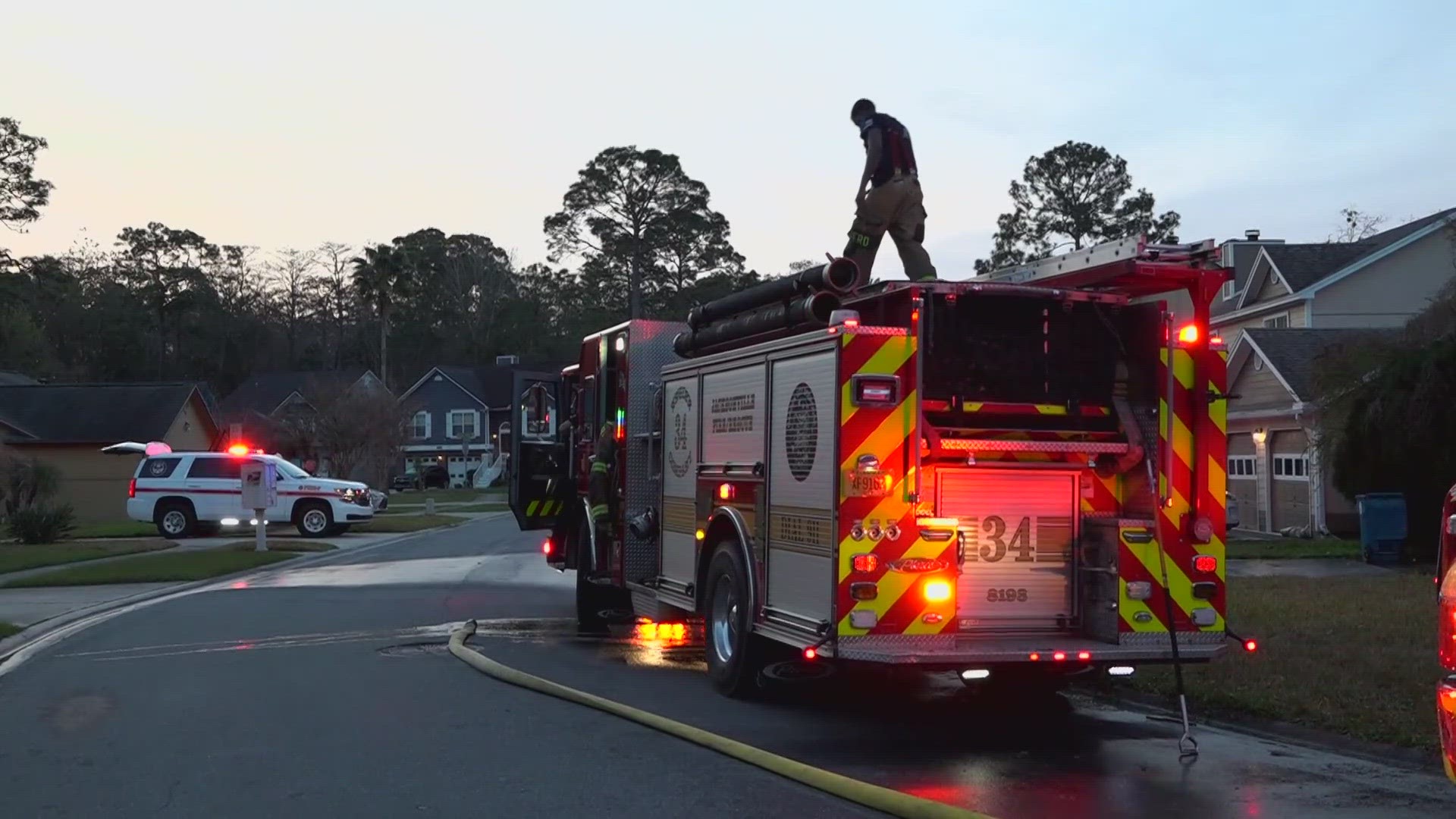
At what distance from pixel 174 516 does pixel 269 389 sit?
49267mm

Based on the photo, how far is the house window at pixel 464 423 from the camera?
3162 inches

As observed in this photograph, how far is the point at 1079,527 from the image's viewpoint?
922 cm

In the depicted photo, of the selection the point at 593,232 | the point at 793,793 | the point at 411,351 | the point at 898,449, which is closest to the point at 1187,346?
the point at 898,449

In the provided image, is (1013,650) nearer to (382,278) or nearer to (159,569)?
(159,569)

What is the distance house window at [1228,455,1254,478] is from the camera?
3322 cm

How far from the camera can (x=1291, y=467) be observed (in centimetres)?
3141

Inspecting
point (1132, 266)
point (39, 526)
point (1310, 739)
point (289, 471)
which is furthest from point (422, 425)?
point (1310, 739)

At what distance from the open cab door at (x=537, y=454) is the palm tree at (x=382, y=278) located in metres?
59.3

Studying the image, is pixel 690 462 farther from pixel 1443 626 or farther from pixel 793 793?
pixel 1443 626

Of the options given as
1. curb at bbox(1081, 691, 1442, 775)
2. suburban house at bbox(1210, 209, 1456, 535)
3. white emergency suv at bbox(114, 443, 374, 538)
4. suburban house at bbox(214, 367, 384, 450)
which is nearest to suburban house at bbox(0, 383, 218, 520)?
suburban house at bbox(214, 367, 384, 450)

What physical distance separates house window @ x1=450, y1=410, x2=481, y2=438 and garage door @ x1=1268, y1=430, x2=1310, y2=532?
178 feet

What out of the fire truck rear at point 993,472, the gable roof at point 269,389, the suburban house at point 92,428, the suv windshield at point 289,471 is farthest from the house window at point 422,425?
the fire truck rear at point 993,472

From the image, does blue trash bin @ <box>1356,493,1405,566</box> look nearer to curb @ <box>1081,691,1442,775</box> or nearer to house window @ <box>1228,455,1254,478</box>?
house window @ <box>1228,455,1254,478</box>

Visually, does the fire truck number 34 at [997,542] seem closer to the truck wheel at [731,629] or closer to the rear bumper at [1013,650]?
the rear bumper at [1013,650]
